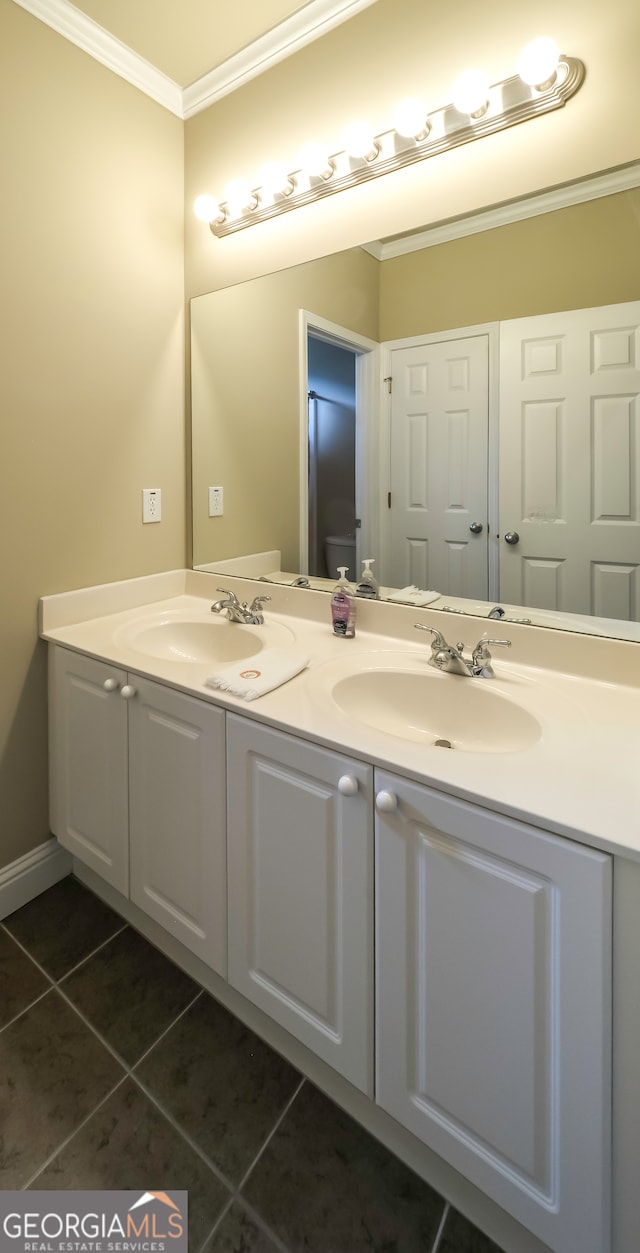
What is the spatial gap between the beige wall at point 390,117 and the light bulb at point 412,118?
0.06m

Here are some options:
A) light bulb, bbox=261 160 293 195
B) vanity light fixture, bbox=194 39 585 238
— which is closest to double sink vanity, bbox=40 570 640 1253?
vanity light fixture, bbox=194 39 585 238

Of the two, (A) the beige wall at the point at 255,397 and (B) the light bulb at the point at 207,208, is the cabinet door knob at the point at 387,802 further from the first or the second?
(B) the light bulb at the point at 207,208

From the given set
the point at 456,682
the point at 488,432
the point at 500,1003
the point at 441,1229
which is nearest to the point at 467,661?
the point at 456,682

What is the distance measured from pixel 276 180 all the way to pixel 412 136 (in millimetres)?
437

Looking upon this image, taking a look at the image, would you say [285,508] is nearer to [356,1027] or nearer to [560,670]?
[560,670]

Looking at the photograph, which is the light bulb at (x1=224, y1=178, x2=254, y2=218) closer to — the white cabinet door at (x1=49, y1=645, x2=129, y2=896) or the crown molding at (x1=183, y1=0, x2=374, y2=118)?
the crown molding at (x1=183, y1=0, x2=374, y2=118)

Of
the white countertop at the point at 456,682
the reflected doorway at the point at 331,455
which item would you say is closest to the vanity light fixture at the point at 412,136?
the reflected doorway at the point at 331,455

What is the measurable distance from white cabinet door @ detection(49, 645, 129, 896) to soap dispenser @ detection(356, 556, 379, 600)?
645mm

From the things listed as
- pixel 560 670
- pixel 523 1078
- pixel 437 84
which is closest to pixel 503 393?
pixel 560 670

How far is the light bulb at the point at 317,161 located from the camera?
1.49 meters

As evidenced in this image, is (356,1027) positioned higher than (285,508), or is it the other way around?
(285,508)

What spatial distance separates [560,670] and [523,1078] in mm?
734

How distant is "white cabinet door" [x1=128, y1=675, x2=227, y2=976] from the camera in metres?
1.18

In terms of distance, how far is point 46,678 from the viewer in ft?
5.41
